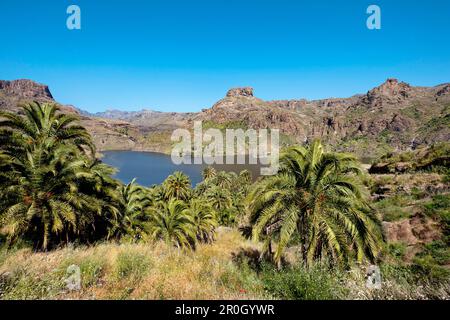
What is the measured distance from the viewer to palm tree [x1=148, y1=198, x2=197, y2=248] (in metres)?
17.7

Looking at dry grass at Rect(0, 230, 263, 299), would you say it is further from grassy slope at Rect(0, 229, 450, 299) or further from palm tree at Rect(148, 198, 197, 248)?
palm tree at Rect(148, 198, 197, 248)

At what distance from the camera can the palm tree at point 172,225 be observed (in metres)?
17.7

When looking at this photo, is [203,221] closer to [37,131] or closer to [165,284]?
[37,131]

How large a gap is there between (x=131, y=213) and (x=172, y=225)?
2902 millimetres

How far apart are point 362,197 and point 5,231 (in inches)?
570

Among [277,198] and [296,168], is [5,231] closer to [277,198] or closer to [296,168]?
[277,198]

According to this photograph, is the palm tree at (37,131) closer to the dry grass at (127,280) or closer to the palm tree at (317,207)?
the dry grass at (127,280)

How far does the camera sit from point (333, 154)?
9094 mm

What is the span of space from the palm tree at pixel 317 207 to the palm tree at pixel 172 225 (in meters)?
9.37

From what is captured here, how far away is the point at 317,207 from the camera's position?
8844 millimetres

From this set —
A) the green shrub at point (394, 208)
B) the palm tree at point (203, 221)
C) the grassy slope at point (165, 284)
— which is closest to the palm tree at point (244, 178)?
the palm tree at point (203, 221)

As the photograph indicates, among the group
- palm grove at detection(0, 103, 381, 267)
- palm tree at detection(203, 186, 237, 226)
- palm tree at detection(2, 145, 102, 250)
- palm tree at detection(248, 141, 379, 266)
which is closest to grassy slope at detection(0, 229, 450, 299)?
palm tree at detection(248, 141, 379, 266)

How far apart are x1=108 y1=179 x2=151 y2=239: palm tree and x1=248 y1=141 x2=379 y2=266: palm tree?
9193 mm
